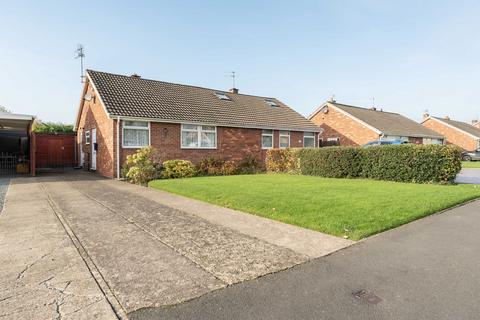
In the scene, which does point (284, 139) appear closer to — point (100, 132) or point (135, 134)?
point (135, 134)

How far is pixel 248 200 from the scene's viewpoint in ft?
26.3

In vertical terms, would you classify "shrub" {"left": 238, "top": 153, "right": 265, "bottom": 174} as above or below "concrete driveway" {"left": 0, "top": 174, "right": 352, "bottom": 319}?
above

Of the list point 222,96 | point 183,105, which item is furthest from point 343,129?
point 183,105

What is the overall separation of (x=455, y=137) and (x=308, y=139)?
A: 30.3 meters

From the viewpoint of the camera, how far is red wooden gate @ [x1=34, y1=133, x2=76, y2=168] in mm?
21406

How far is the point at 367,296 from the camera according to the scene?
3.09 m

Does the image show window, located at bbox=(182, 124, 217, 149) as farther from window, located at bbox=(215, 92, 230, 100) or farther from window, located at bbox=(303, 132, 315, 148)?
window, located at bbox=(303, 132, 315, 148)

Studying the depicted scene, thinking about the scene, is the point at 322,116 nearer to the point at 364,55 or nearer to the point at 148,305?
the point at 364,55

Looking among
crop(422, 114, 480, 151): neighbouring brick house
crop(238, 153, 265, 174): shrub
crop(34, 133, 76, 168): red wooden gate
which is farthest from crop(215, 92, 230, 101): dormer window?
crop(422, 114, 480, 151): neighbouring brick house

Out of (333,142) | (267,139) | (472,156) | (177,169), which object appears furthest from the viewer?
(472,156)

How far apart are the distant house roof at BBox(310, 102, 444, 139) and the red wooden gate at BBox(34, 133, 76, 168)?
23.7 metres

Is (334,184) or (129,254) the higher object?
(334,184)

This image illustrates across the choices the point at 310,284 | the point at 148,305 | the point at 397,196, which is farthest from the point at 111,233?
the point at 397,196

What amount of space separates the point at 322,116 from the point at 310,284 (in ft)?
99.7
